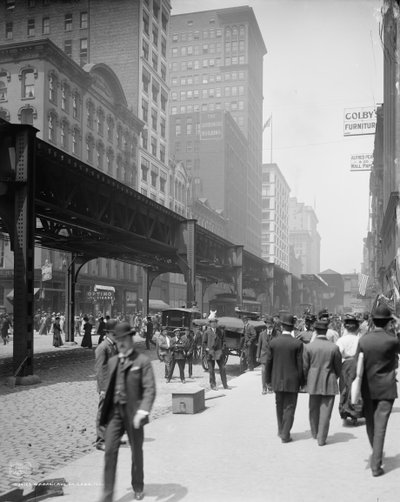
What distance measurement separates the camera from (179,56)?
413ft

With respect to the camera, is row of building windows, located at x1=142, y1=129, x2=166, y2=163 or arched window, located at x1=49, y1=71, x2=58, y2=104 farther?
row of building windows, located at x1=142, y1=129, x2=166, y2=163

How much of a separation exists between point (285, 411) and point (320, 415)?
→ 549 mm

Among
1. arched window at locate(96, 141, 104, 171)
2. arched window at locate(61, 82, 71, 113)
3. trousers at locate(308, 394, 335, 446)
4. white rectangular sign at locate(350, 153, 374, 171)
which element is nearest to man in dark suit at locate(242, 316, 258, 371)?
trousers at locate(308, 394, 335, 446)

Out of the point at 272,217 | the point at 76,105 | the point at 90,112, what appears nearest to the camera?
the point at 76,105

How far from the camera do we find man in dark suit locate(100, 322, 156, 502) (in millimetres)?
6078

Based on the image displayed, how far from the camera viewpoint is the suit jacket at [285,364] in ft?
30.0

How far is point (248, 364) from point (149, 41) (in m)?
66.5

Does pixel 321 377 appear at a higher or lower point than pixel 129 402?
lower

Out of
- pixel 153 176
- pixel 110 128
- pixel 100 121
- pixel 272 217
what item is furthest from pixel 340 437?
pixel 272 217

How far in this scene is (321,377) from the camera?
912cm

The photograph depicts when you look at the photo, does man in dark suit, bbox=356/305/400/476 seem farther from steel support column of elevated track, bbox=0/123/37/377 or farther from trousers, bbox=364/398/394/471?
steel support column of elevated track, bbox=0/123/37/377

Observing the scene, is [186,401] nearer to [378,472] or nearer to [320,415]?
[320,415]

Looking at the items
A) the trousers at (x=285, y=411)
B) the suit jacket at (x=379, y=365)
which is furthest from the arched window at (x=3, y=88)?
the suit jacket at (x=379, y=365)

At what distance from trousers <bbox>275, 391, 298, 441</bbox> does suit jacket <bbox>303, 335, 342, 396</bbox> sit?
32 centimetres
